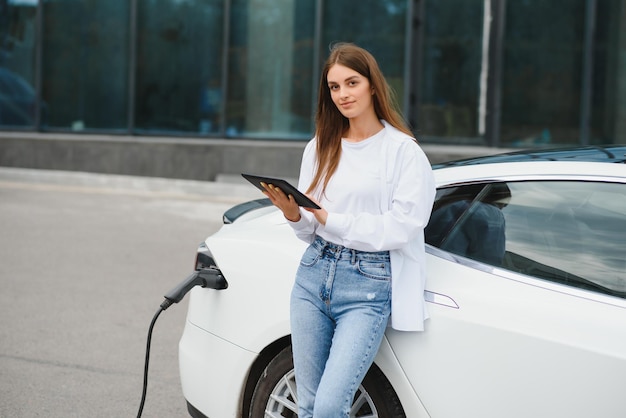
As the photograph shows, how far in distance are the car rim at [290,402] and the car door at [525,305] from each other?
24 centimetres

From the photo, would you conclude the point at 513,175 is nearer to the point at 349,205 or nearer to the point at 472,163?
the point at 472,163

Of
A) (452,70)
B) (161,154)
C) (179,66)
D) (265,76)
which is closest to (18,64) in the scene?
(179,66)

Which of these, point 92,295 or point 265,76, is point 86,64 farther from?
point 92,295

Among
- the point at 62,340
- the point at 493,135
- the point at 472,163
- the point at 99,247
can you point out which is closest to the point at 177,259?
the point at 99,247

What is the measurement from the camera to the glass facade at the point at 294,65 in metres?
16.5

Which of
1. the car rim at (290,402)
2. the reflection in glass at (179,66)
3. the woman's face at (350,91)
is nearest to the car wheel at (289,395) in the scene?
the car rim at (290,402)

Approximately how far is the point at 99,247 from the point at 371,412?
722 cm

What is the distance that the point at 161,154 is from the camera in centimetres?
1758

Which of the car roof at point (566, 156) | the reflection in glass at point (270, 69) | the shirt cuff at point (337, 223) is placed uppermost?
the reflection in glass at point (270, 69)

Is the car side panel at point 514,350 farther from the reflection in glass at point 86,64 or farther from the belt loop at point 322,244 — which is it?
the reflection in glass at point 86,64

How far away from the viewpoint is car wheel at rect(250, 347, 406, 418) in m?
3.32

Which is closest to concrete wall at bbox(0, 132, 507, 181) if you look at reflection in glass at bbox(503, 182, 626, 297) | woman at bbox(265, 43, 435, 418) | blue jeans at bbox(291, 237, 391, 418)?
reflection in glass at bbox(503, 182, 626, 297)

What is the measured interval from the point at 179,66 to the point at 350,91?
1603 centimetres

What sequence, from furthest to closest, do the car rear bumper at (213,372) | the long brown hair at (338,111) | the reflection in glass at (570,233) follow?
the car rear bumper at (213,372), the long brown hair at (338,111), the reflection in glass at (570,233)
